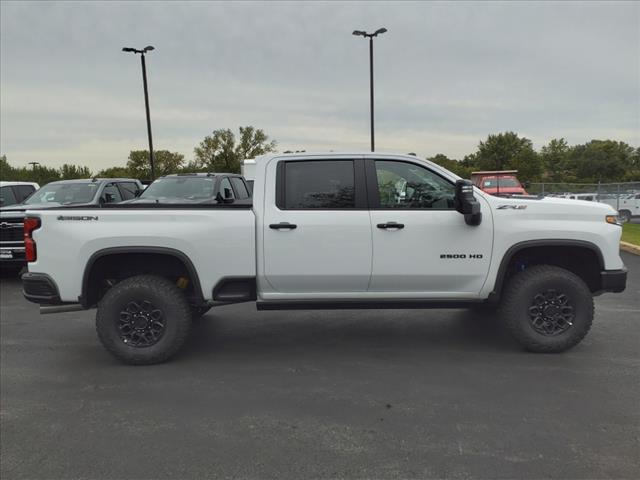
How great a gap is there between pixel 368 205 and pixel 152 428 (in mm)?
2603

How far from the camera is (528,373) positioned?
4.38m

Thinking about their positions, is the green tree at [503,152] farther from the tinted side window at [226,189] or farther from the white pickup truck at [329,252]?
the white pickup truck at [329,252]

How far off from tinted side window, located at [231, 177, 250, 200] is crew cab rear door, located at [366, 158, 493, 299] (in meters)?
7.18

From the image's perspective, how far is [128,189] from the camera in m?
12.2

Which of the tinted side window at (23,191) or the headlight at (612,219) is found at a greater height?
the tinted side window at (23,191)

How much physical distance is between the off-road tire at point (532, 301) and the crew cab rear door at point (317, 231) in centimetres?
140

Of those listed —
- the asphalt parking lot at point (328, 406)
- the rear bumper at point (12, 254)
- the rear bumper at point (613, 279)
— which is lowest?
the asphalt parking lot at point (328, 406)

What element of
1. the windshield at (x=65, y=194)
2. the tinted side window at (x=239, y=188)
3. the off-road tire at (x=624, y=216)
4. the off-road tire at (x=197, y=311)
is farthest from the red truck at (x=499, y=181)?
the off-road tire at (x=197, y=311)

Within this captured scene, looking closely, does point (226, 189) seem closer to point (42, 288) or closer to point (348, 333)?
point (348, 333)

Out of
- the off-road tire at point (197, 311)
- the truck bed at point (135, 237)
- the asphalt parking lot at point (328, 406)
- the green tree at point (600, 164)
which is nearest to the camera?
the asphalt parking lot at point (328, 406)

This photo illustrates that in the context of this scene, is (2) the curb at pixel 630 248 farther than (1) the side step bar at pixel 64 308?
Yes

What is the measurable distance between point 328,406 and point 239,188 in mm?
8749

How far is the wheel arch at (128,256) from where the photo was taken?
4578 millimetres

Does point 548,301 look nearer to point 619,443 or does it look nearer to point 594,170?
point 619,443
